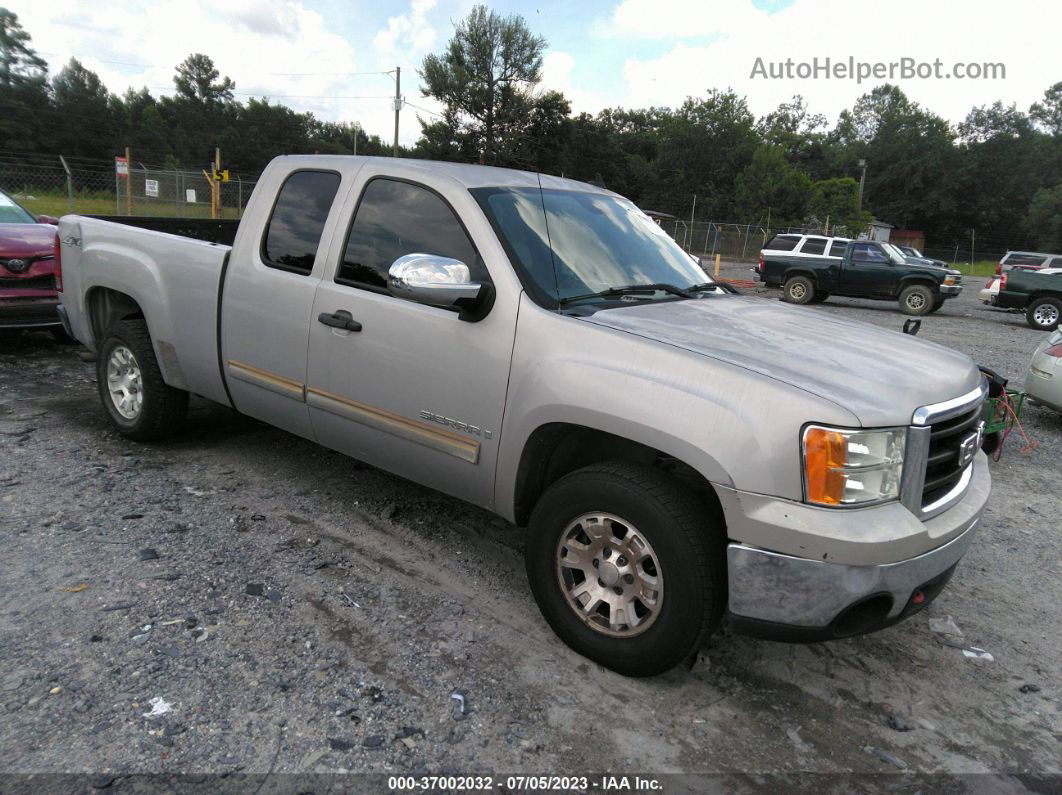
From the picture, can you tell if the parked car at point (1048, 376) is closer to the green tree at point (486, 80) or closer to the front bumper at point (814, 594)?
the front bumper at point (814, 594)

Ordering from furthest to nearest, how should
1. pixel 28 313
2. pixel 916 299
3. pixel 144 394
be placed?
pixel 916 299 < pixel 28 313 < pixel 144 394

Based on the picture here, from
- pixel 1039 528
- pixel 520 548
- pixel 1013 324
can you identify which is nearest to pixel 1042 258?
pixel 1013 324

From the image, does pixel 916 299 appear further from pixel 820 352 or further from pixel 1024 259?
pixel 820 352

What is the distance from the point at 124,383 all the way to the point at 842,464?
15.1 ft

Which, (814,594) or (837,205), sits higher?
(837,205)

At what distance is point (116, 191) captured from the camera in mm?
A: 25016

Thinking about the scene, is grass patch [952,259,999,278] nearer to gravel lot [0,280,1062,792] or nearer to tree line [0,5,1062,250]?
tree line [0,5,1062,250]

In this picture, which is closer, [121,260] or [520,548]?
[520,548]

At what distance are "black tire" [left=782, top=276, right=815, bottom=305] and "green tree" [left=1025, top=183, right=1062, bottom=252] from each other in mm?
57465

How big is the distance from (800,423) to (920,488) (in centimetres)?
55

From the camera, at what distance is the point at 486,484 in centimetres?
319

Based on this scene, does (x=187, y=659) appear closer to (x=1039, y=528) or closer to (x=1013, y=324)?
(x=1039, y=528)

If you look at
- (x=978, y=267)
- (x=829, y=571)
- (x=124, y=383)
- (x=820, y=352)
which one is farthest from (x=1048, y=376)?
(x=978, y=267)

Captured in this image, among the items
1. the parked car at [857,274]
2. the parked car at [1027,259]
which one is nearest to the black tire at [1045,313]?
the parked car at [857,274]
